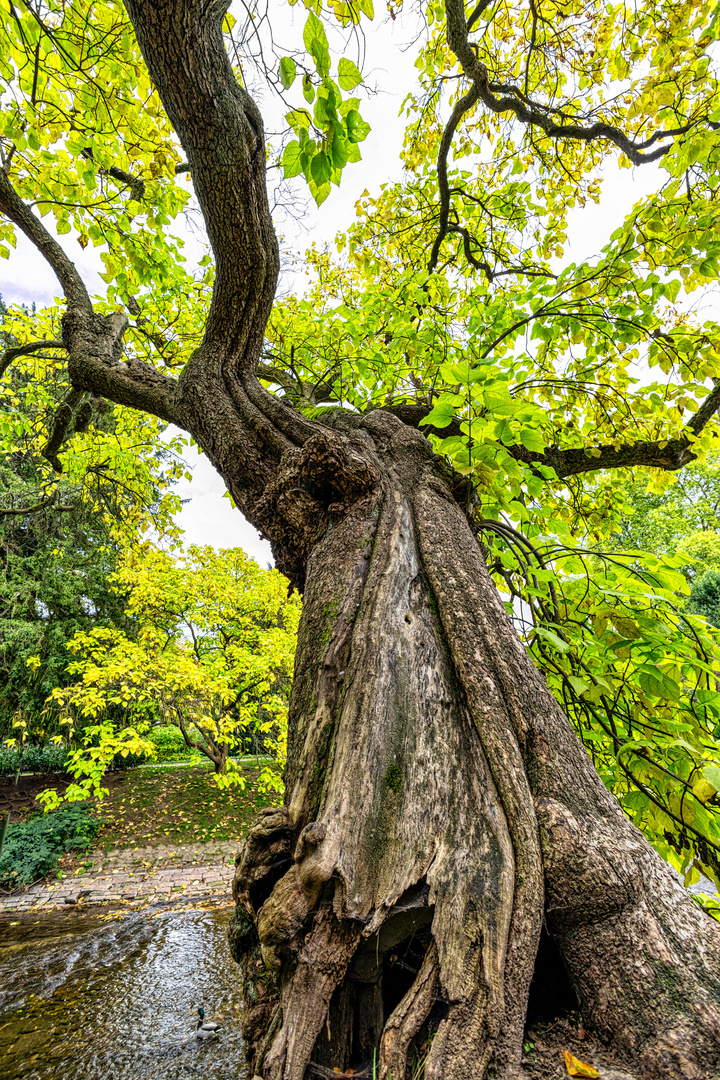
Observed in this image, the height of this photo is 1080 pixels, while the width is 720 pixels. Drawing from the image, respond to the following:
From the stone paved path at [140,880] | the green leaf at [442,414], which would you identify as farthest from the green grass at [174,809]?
the green leaf at [442,414]

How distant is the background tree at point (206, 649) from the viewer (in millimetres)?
7910

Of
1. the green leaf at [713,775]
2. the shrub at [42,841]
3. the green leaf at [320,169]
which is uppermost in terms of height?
the green leaf at [320,169]

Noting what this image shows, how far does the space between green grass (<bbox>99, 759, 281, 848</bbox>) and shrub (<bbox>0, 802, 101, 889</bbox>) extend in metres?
0.36

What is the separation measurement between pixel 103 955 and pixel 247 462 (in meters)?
5.46

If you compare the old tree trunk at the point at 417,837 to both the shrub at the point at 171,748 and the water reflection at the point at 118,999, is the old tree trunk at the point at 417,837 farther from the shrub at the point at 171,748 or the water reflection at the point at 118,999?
the shrub at the point at 171,748

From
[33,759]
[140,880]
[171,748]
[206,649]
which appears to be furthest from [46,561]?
[140,880]

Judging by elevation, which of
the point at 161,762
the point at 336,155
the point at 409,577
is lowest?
the point at 161,762

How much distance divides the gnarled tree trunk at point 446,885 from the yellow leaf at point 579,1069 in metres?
0.08

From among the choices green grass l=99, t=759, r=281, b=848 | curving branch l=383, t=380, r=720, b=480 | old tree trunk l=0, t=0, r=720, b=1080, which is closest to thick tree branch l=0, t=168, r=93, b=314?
old tree trunk l=0, t=0, r=720, b=1080

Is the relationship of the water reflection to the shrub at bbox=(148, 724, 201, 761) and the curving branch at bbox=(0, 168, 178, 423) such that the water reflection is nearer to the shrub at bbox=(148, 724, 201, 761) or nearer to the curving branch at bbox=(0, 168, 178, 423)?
the curving branch at bbox=(0, 168, 178, 423)

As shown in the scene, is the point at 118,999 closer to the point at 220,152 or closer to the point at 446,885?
the point at 446,885

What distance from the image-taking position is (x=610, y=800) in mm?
1135

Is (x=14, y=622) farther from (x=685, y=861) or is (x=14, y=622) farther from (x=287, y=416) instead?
(x=685, y=861)

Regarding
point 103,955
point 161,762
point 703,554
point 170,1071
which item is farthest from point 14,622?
point 703,554
